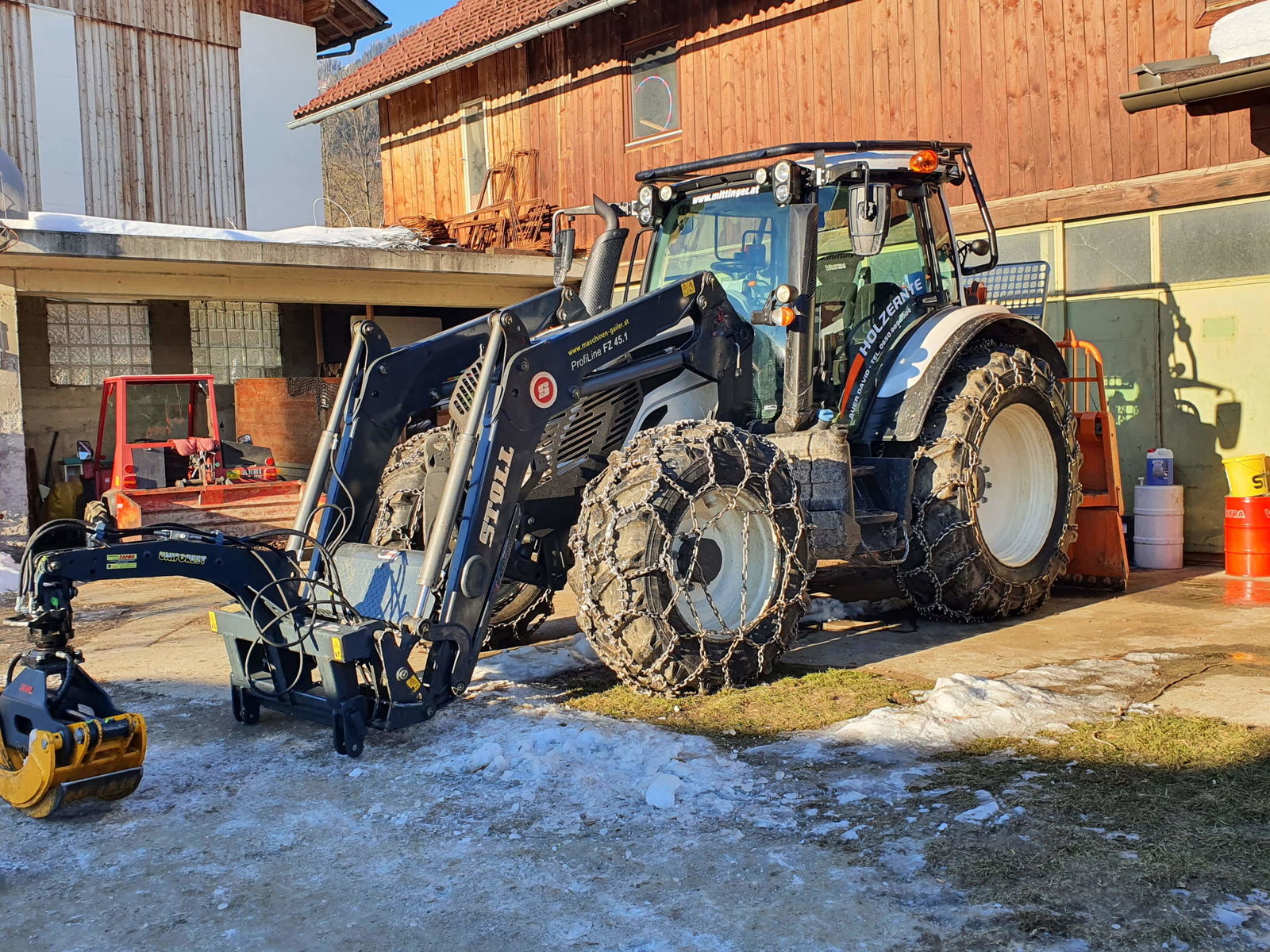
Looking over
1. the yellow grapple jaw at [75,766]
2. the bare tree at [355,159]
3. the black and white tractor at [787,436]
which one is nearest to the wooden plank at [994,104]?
the black and white tractor at [787,436]

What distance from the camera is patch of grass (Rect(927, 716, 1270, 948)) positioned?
3.23 meters

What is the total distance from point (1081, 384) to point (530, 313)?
568cm

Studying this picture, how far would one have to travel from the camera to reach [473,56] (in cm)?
1570

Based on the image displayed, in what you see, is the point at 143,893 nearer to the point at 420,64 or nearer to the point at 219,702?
the point at 219,702

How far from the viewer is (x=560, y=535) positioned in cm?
630

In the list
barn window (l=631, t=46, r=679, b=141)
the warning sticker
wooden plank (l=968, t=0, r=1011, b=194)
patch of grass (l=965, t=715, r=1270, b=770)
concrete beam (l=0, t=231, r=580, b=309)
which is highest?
barn window (l=631, t=46, r=679, b=141)

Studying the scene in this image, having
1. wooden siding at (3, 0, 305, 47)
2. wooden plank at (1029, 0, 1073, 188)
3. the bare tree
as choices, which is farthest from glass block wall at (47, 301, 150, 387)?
the bare tree

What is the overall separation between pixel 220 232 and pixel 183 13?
6273 millimetres

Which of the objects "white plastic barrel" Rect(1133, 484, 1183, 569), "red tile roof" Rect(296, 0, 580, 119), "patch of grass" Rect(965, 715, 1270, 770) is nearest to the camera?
"patch of grass" Rect(965, 715, 1270, 770)

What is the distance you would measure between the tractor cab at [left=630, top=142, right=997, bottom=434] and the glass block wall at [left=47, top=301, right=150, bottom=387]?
10.6 metres

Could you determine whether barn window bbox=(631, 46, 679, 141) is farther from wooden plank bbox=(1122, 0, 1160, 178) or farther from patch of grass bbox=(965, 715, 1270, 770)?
patch of grass bbox=(965, 715, 1270, 770)

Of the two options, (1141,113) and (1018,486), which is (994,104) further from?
(1018,486)

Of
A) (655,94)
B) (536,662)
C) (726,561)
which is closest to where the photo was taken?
(726,561)

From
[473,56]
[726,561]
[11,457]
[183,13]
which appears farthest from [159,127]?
[726,561]
